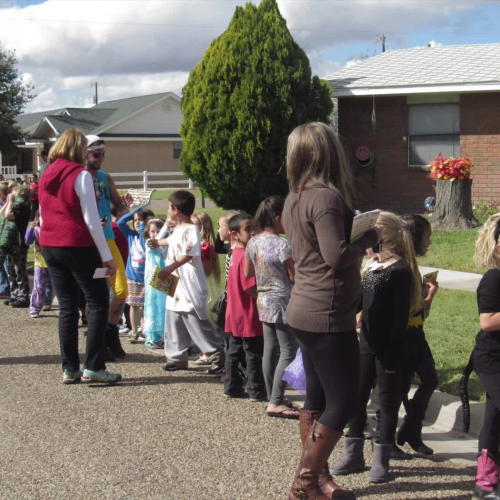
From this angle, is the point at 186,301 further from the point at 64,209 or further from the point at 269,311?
the point at 269,311

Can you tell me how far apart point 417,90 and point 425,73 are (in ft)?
3.94

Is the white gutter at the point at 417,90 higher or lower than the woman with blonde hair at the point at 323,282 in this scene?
higher

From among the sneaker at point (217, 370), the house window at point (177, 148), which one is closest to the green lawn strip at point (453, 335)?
the sneaker at point (217, 370)

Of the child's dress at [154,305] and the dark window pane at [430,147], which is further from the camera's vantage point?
the dark window pane at [430,147]

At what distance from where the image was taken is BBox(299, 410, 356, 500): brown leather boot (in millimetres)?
3873

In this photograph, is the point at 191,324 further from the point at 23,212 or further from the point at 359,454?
the point at 23,212

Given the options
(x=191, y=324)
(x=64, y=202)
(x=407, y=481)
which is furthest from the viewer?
(x=191, y=324)

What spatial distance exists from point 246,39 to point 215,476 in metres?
12.1

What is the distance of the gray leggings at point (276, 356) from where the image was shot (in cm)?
545

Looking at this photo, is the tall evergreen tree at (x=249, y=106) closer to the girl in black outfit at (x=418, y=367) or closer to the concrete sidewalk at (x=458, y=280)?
the concrete sidewalk at (x=458, y=280)

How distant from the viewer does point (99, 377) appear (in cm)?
632

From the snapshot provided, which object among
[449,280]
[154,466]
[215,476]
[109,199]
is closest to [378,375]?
[215,476]

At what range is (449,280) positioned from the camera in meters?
10.1

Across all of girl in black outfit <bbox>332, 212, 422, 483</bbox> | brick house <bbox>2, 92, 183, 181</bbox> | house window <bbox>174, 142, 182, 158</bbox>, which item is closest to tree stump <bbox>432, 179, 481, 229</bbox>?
girl in black outfit <bbox>332, 212, 422, 483</bbox>
